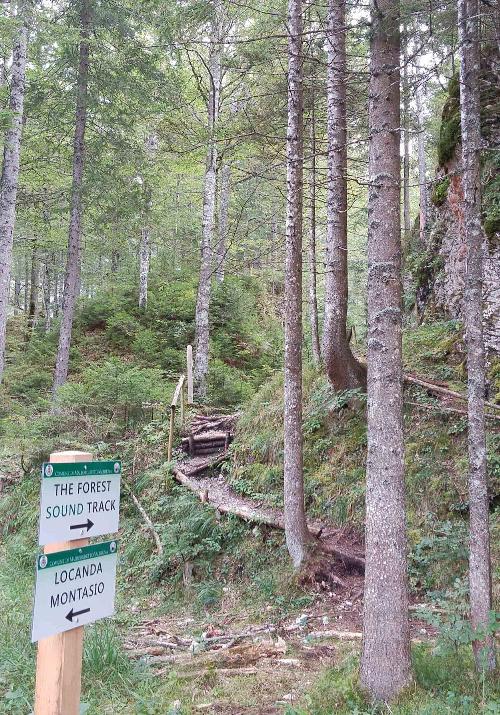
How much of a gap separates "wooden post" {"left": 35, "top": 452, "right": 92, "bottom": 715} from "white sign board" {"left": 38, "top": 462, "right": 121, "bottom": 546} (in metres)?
0.09

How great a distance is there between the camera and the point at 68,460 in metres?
2.32

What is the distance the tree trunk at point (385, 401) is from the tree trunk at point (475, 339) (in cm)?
55

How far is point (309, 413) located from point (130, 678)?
533 centimetres

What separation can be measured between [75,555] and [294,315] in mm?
4676

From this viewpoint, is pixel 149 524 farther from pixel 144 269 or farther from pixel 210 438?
pixel 144 269

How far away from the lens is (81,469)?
235 centimetres

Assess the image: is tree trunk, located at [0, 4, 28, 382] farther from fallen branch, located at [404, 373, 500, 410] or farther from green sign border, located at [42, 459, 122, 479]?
green sign border, located at [42, 459, 122, 479]

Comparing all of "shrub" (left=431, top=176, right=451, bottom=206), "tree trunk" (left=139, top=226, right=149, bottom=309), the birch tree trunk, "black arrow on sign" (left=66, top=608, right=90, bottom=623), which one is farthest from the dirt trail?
the birch tree trunk

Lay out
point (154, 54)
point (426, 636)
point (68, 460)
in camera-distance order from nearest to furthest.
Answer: point (68, 460)
point (426, 636)
point (154, 54)

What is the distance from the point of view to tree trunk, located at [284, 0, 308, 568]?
6.39m

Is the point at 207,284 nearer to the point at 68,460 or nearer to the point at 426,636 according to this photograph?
the point at 426,636

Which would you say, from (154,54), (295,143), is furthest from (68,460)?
(154,54)

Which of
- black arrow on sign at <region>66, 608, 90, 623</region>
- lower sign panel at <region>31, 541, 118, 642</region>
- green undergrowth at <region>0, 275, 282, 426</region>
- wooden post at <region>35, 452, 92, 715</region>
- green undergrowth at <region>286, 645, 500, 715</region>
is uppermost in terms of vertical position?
green undergrowth at <region>0, 275, 282, 426</region>

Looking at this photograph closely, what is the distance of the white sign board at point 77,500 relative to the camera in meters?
2.15
